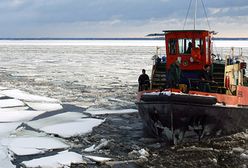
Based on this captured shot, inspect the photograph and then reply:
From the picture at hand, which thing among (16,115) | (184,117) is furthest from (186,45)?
(16,115)

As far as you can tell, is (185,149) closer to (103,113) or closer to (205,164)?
(205,164)

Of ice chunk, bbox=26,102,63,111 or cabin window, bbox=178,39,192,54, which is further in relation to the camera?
ice chunk, bbox=26,102,63,111

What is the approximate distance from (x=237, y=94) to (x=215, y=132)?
1.47 metres

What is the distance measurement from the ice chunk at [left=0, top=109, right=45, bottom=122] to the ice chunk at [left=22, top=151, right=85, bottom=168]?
12.5ft

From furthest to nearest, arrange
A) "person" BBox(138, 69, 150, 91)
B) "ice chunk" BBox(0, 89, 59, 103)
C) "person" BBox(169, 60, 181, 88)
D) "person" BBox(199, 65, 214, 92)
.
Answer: "ice chunk" BBox(0, 89, 59, 103) < "person" BBox(138, 69, 150, 91) < "person" BBox(199, 65, 214, 92) < "person" BBox(169, 60, 181, 88)

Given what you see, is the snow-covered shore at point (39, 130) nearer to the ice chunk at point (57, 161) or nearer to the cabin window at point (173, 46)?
the ice chunk at point (57, 161)

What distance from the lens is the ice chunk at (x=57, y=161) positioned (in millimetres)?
6859

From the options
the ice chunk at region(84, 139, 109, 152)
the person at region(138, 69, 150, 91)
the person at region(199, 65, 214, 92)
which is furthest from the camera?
the person at region(138, 69, 150, 91)

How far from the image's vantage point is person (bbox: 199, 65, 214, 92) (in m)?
9.00

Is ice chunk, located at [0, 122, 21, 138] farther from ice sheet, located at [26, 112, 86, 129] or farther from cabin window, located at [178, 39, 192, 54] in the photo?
cabin window, located at [178, 39, 192, 54]

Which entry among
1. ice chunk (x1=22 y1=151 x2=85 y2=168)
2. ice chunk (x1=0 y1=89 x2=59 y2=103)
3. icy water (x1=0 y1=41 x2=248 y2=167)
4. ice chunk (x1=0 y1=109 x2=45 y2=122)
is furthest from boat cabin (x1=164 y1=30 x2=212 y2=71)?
ice chunk (x1=0 y1=89 x2=59 y2=103)

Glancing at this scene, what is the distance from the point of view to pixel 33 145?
26.7 feet

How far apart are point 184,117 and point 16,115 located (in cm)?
531

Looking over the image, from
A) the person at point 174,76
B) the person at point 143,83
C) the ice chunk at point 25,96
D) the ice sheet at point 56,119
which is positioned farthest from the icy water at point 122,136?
the person at point 174,76
